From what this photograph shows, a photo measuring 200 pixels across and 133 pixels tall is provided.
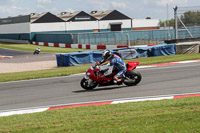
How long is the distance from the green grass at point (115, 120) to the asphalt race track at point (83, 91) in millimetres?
2341

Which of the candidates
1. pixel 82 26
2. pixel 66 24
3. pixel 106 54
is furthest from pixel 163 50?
pixel 82 26

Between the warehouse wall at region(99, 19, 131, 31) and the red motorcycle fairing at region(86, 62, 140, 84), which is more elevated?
the warehouse wall at region(99, 19, 131, 31)

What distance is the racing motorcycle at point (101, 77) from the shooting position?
1283 centimetres

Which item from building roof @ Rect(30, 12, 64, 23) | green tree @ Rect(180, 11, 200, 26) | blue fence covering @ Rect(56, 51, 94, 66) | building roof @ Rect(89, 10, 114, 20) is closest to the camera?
blue fence covering @ Rect(56, 51, 94, 66)

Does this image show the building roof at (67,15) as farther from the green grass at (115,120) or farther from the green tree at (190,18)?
the green grass at (115,120)

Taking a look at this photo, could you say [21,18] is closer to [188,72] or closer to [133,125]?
[188,72]

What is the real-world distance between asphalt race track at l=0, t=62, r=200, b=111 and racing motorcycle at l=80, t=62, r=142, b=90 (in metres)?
0.26

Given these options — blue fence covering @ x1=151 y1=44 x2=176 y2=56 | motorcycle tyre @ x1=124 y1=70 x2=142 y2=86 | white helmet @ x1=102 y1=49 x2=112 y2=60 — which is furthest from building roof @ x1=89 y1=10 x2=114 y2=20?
white helmet @ x1=102 y1=49 x2=112 y2=60

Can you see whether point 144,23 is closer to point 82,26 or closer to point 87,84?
point 82,26

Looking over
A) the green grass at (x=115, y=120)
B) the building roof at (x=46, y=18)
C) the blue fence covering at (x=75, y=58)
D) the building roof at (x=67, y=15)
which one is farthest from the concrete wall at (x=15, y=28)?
the green grass at (x=115, y=120)

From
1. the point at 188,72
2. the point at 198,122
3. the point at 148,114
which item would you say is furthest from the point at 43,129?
the point at 188,72

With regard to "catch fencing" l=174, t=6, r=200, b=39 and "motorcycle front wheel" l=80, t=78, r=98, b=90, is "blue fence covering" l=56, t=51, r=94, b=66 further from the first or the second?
"motorcycle front wheel" l=80, t=78, r=98, b=90

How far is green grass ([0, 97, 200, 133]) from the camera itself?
6.18 metres

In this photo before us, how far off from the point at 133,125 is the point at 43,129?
6.35ft
